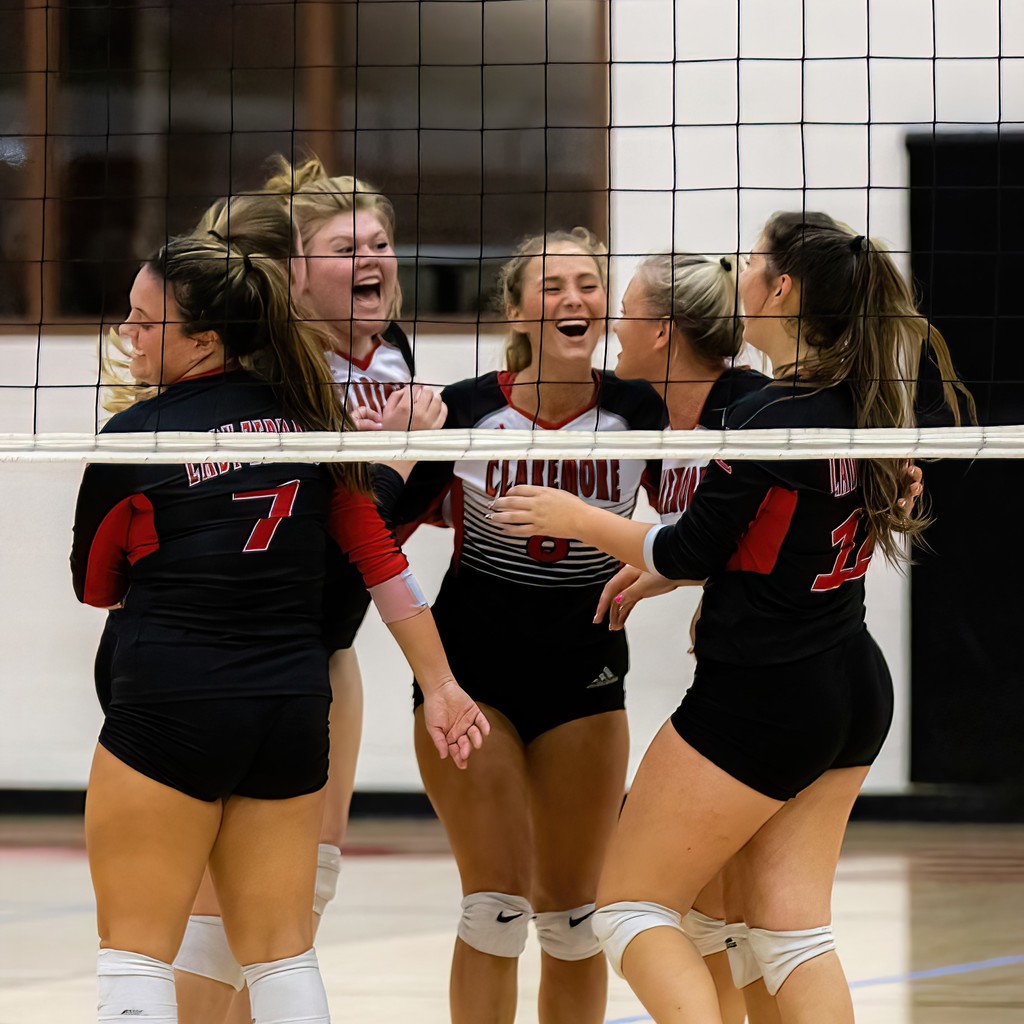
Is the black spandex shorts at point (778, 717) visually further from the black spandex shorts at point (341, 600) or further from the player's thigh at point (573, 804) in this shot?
the black spandex shorts at point (341, 600)

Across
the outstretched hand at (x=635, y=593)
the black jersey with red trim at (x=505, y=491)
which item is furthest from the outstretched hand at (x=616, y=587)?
the black jersey with red trim at (x=505, y=491)

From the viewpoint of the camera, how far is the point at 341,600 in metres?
3.00

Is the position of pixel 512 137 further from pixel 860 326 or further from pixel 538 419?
pixel 860 326

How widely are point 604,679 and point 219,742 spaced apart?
3.20ft

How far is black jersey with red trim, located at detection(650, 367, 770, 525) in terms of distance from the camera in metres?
2.81

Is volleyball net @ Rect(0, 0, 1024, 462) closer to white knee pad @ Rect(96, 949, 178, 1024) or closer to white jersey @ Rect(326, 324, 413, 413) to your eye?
white jersey @ Rect(326, 324, 413, 413)

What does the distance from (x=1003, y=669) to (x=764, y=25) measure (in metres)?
3.13

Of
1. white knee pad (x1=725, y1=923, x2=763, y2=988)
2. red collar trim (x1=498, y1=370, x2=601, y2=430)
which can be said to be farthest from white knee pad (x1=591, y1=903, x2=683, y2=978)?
red collar trim (x1=498, y1=370, x2=601, y2=430)

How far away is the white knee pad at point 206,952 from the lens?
2.73 m

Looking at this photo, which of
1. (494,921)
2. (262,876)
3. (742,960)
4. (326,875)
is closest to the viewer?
(262,876)

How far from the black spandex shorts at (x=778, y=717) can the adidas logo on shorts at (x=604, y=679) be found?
484 millimetres

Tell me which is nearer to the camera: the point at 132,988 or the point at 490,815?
the point at 132,988

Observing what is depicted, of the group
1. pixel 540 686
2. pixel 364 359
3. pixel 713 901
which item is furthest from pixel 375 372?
pixel 713 901

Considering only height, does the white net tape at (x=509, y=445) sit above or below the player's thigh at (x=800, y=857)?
above
